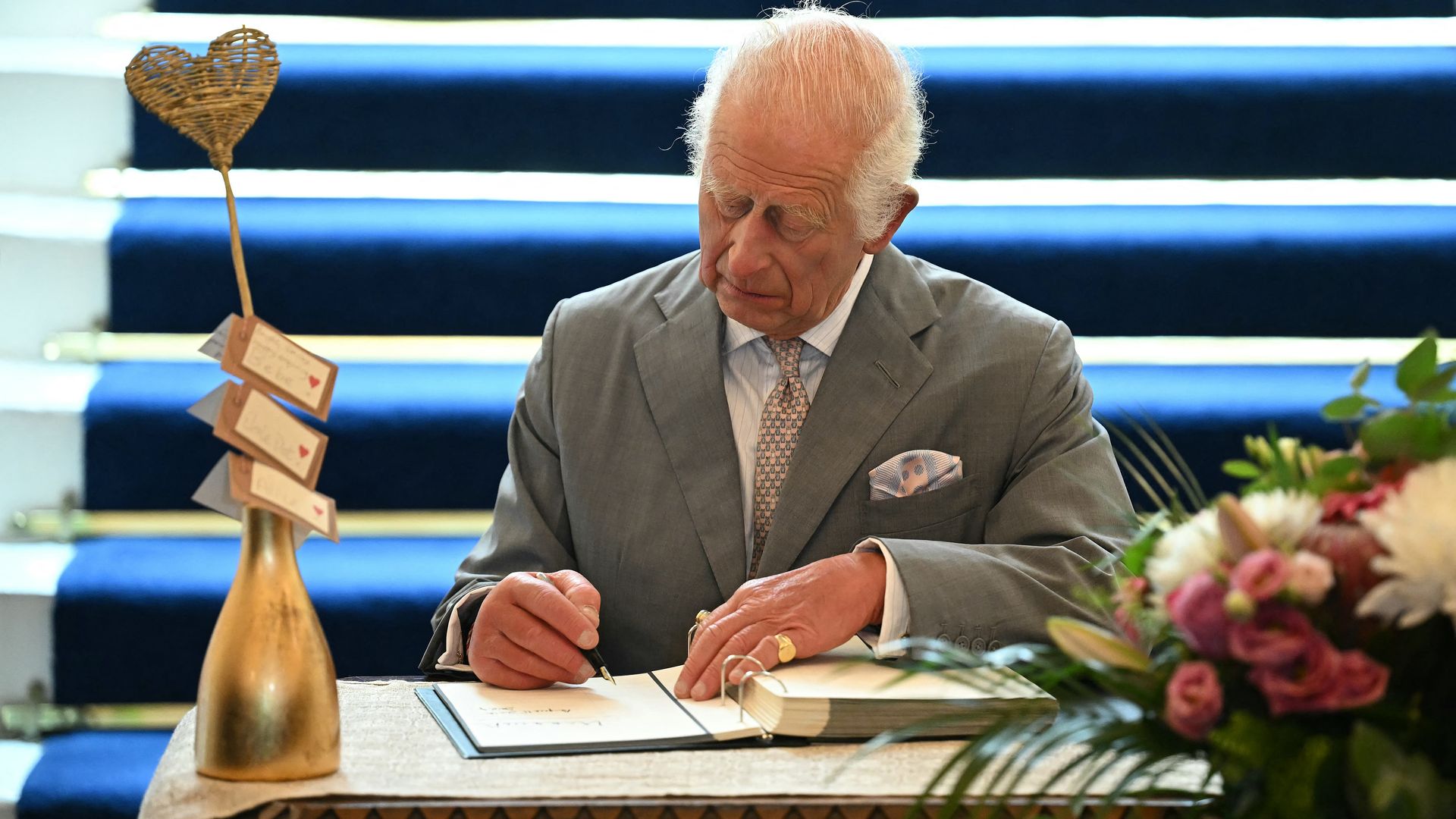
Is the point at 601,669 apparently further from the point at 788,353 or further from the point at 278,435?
the point at 788,353

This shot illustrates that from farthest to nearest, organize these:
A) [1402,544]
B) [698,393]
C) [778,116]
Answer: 1. [698,393]
2. [778,116]
3. [1402,544]

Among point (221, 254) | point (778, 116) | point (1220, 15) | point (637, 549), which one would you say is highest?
point (1220, 15)

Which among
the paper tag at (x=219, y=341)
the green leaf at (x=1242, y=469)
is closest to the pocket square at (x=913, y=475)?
the green leaf at (x=1242, y=469)

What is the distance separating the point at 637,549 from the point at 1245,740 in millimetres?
1140

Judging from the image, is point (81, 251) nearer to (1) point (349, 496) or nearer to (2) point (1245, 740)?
(1) point (349, 496)

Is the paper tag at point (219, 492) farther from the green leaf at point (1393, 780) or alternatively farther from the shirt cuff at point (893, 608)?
the green leaf at point (1393, 780)

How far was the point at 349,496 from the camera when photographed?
9.12ft

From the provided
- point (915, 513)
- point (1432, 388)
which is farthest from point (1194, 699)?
point (915, 513)

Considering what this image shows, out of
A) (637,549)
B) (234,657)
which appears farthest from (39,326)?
(234,657)

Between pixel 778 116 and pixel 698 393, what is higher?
pixel 778 116

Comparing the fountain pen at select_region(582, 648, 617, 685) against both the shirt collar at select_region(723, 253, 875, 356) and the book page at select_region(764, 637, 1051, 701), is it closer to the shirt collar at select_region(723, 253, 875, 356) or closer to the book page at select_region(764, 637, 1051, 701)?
the book page at select_region(764, 637, 1051, 701)

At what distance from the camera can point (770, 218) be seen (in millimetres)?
1881

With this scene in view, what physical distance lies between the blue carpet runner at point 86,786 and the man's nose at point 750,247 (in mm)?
1499

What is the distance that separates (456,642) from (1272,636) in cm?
104
